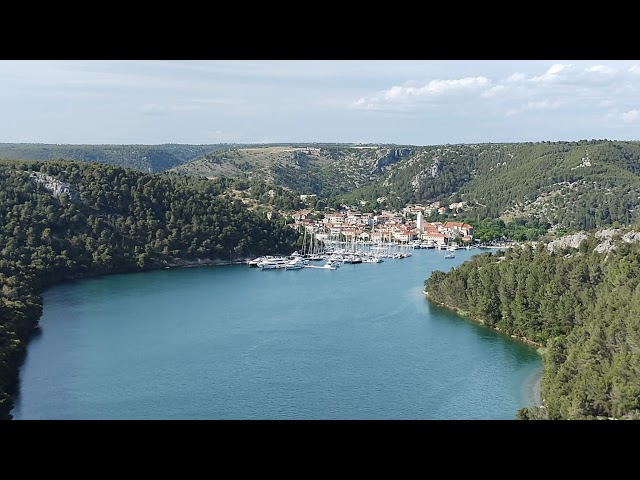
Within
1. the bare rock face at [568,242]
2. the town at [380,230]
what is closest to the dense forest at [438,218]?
the bare rock face at [568,242]

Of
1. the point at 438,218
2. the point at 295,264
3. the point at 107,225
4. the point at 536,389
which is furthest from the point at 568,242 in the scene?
the point at 438,218

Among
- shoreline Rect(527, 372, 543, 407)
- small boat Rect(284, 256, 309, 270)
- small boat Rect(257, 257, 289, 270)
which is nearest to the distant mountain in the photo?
small boat Rect(284, 256, 309, 270)

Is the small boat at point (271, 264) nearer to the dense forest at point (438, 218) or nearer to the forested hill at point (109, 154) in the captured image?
the dense forest at point (438, 218)

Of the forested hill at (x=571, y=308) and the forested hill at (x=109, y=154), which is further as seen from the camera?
the forested hill at (x=109, y=154)

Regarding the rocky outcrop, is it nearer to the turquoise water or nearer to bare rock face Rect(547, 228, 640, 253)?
the turquoise water

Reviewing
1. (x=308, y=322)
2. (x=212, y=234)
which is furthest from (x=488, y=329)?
(x=212, y=234)
